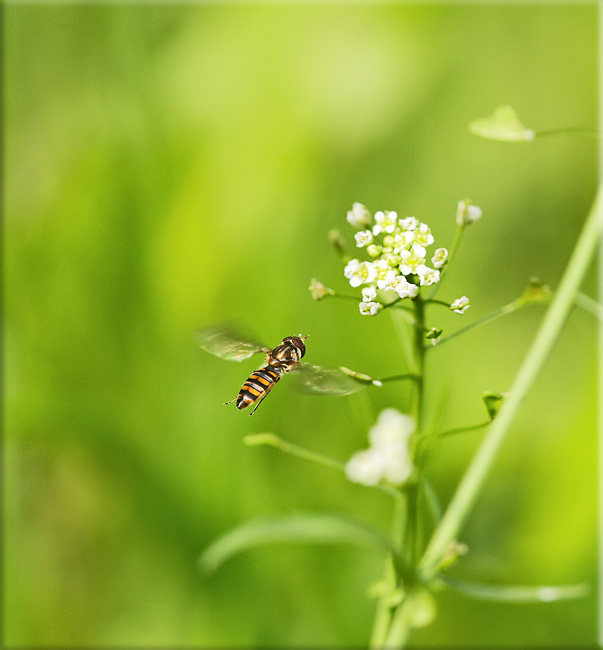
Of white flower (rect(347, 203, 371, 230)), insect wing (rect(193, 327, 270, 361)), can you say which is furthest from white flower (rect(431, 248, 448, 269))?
insect wing (rect(193, 327, 270, 361))

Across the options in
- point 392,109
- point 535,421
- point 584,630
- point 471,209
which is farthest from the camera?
point 392,109

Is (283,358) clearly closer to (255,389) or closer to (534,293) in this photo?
(255,389)

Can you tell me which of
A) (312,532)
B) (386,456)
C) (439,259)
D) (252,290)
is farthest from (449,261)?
(252,290)

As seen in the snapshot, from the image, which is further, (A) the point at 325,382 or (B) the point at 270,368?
(B) the point at 270,368

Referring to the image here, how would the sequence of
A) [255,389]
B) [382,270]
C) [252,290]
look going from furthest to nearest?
[252,290] < [255,389] < [382,270]

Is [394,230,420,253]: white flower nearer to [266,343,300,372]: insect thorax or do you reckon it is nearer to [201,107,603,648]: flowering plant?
[201,107,603,648]: flowering plant

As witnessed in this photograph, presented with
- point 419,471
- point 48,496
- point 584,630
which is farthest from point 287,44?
point 584,630

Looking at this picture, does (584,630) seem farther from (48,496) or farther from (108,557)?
(48,496)
